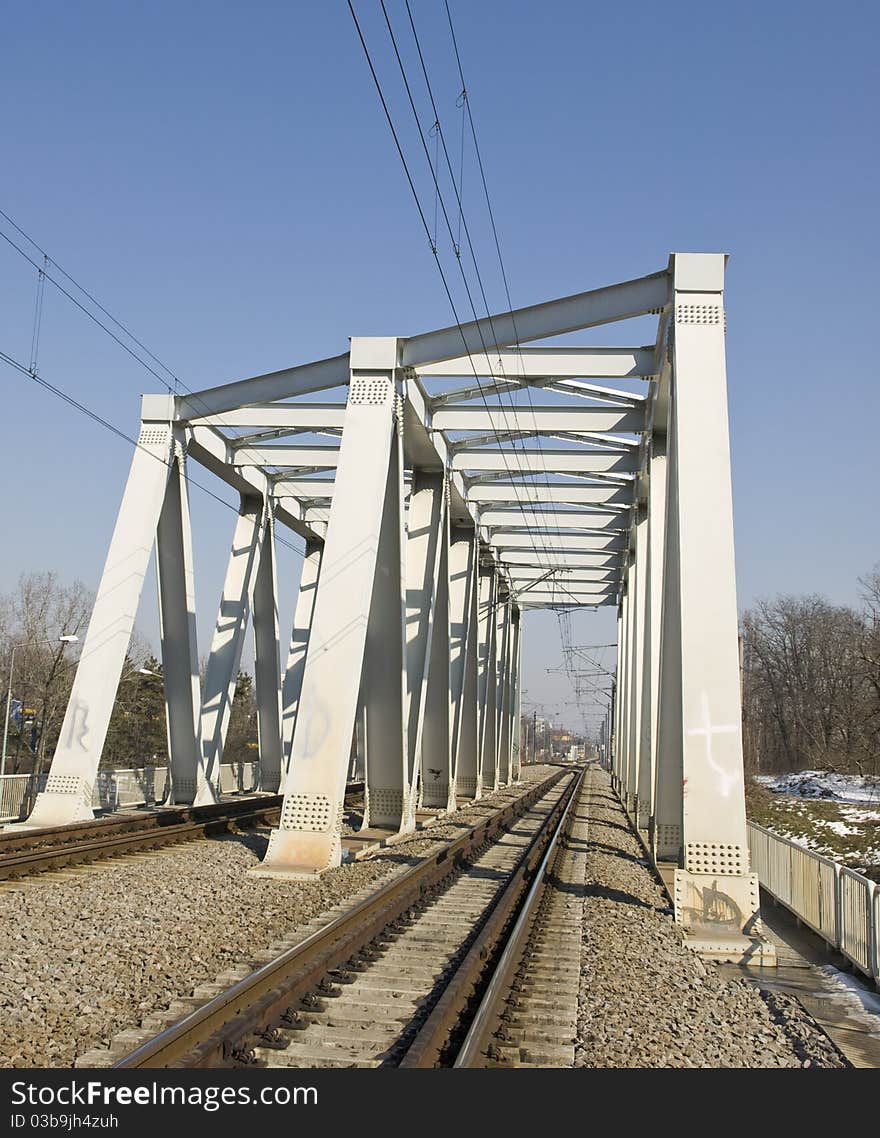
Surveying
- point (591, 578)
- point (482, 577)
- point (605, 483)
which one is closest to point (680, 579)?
point (605, 483)

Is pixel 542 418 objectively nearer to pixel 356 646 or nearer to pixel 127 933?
pixel 356 646

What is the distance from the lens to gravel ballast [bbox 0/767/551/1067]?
5383 millimetres

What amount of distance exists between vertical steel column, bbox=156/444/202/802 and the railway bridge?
0.05 meters

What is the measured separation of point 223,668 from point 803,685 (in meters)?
49.8

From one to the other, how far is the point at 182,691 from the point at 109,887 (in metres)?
9.51

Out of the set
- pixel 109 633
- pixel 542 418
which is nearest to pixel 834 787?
pixel 542 418

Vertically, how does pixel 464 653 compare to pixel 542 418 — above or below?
below

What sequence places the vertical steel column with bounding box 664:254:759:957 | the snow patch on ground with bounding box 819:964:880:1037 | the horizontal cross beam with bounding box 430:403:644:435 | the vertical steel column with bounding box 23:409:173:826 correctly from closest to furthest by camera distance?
the snow patch on ground with bounding box 819:964:880:1037
the vertical steel column with bounding box 664:254:759:957
the vertical steel column with bounding box 23:409:173:826
the horizontal cross beam with bounding box 430:403:644:435

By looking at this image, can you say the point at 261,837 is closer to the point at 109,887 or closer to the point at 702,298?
the point at 109,887

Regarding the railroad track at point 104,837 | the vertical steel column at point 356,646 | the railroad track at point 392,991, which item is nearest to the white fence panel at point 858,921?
the railroad track at point 392,991

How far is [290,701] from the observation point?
83.2 feet

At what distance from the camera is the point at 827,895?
9570mm

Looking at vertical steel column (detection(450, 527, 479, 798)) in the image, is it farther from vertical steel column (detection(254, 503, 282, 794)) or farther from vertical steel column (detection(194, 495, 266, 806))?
vertical steel column (detection(194, 495, 266, 806))

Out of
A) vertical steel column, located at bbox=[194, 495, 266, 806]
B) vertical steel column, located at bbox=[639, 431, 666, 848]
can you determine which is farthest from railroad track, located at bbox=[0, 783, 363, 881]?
vertical steel column, located at bbox=[639, 431, 666, 848]
